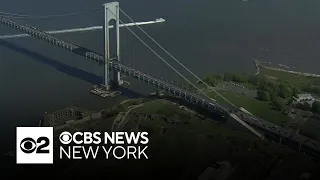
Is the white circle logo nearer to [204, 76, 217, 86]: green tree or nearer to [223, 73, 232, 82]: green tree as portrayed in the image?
[204, 76, 217, 86]: green tree

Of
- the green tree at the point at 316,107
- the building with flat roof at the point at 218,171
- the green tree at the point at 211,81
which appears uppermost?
the green tree at the point at 211,81

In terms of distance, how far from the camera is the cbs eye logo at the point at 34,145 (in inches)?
171

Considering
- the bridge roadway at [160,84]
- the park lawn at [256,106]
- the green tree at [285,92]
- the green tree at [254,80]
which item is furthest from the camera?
the green tree at [254,80]

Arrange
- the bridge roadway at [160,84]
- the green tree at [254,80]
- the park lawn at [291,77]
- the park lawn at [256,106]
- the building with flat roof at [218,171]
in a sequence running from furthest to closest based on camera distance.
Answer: the park lawn at [291,77] < the green tree at [254,80] < the park lawn at [256,106] < the bridge roadway at [160,84] < the building with flat roof at [218,171]

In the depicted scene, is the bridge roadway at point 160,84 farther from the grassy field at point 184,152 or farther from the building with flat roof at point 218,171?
the building with flat roof at point 218,171

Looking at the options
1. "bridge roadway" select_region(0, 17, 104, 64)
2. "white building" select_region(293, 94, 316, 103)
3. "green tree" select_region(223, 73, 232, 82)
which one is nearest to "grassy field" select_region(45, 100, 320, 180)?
"green tree" select_region(223, 73, 232, 82)

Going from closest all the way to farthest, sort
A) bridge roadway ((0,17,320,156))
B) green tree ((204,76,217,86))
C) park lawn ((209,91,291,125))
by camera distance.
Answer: bridge roadway ((0,17,320,156)), park lawn ((209,91,291,125)), green tree ((204,76,217,86))

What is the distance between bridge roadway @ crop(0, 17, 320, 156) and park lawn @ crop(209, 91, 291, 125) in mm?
340

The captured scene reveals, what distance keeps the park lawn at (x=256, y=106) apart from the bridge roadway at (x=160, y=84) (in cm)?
34

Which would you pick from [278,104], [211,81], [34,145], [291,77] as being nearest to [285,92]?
[278,104]

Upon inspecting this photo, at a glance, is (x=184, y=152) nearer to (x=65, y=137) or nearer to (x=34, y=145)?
(x=65, y=137)

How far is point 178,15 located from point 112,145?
19.1 ft

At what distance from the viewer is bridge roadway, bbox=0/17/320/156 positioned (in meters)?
5.76

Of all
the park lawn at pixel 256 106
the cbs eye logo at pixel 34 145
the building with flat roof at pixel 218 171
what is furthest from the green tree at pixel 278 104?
the cbs eye logo at pixel 34 145
